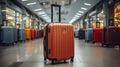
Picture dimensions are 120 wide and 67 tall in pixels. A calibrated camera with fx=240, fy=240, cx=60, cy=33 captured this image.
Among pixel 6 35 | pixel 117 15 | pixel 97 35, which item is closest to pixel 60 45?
pixel 6 35

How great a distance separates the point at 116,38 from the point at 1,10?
9.67m

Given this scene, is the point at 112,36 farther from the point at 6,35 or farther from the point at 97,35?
the point at 6,35

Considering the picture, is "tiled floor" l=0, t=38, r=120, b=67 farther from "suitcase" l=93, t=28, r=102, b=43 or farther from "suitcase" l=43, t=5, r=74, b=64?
"suitcase" l=93, t=28, r=102, b=43

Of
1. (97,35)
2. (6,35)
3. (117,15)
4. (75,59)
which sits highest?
(117,15)

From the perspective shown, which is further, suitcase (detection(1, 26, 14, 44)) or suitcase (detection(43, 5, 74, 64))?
suitcase (detection(1, 26, 14, 44))

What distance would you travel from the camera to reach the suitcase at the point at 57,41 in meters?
6.83

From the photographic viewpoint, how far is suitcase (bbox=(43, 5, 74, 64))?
683 centimetres

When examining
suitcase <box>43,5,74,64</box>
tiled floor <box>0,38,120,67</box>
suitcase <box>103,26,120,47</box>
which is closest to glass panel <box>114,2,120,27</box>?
suitcase <box>103,26,120,47</box>

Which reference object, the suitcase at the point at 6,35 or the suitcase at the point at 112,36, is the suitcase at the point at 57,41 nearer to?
the suitcase at the point at 112,36

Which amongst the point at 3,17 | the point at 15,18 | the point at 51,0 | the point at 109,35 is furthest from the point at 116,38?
the point at 15,18

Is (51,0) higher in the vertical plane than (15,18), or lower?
higher

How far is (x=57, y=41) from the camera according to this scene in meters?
6.89

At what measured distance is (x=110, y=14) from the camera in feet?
72.4

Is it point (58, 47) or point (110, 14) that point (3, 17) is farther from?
point (58, 47)
